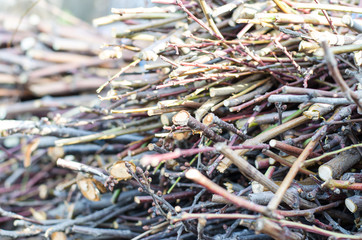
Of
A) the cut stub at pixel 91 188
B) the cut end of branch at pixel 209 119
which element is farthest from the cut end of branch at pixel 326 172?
the cut stub at pixel 91 188

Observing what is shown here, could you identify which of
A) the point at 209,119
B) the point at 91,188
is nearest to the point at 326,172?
the point at 209,119

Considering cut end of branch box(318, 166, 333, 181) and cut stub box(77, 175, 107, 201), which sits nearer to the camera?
cut end of branch box(318, 166, 333, 181)

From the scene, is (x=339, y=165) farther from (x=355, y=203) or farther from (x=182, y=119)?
(x=182, y=119)

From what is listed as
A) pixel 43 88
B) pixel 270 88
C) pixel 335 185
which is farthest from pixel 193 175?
pixel 43 88

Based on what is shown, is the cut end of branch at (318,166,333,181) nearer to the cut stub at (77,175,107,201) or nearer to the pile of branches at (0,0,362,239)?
the pile of branches at (0,0,362,239)

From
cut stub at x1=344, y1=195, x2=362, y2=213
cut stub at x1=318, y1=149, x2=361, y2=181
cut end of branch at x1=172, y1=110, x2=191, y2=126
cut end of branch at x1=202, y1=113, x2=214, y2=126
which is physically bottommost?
cut stub at x1=344, y1=195, x2=362, y2=213

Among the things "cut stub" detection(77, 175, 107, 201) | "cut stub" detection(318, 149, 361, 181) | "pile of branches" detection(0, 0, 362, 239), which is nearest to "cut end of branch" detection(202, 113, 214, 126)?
"pile of branches" detection(0, 0, 362, 239)

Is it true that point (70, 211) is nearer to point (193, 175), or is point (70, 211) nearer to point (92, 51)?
point (193, 175)

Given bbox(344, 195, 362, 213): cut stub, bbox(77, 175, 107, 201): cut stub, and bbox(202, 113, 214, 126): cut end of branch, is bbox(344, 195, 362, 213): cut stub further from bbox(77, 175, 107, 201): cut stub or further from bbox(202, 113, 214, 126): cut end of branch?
bbox(77, 175, 107, 201): cut stub

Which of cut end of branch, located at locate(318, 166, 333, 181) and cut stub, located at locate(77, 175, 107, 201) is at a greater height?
cut end of branch, located at locate(318, 166, 333, 181)
